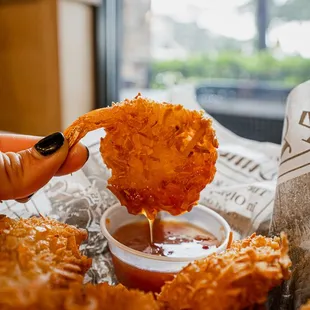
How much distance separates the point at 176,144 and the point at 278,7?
52.1 inches

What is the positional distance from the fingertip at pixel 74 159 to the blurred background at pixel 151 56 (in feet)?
3.44

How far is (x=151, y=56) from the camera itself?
2.42m

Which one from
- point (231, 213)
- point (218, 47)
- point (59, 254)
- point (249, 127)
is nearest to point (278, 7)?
point (218, 47)

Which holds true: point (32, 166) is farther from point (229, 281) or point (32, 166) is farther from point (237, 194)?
point (237, 194)

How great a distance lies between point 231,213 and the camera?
1.28 meters

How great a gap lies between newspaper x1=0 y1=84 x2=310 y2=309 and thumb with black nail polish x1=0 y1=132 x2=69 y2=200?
1.12 ft

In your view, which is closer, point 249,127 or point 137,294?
point 137,294

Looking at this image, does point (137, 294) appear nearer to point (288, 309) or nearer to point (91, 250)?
point (288, 309)

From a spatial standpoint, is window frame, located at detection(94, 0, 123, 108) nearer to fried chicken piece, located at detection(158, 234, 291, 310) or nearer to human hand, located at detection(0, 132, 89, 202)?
human hand, located at detection(0, 132, 89, 202)

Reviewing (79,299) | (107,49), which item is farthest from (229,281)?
(107,49)

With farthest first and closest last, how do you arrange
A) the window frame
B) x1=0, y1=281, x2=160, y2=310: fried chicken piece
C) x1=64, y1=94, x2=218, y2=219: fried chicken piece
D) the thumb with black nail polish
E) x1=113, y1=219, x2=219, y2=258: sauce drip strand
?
the window frame → x1=113, y1=219, x2=219, y2=258: sauce drip strand → x1=64, y1=94, x2=218, y2=219: fried chicken piece → the thumb with black nail polish → x1=0, y1=281, x2=160, y2=310: fried chicken piece

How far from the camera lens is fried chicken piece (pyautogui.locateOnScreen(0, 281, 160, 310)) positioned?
2.05 ft

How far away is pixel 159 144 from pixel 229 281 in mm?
329

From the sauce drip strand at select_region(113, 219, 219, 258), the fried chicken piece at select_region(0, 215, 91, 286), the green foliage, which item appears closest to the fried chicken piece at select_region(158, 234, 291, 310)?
the fried chicken piece at select_region(0, 215, 91, 286)
